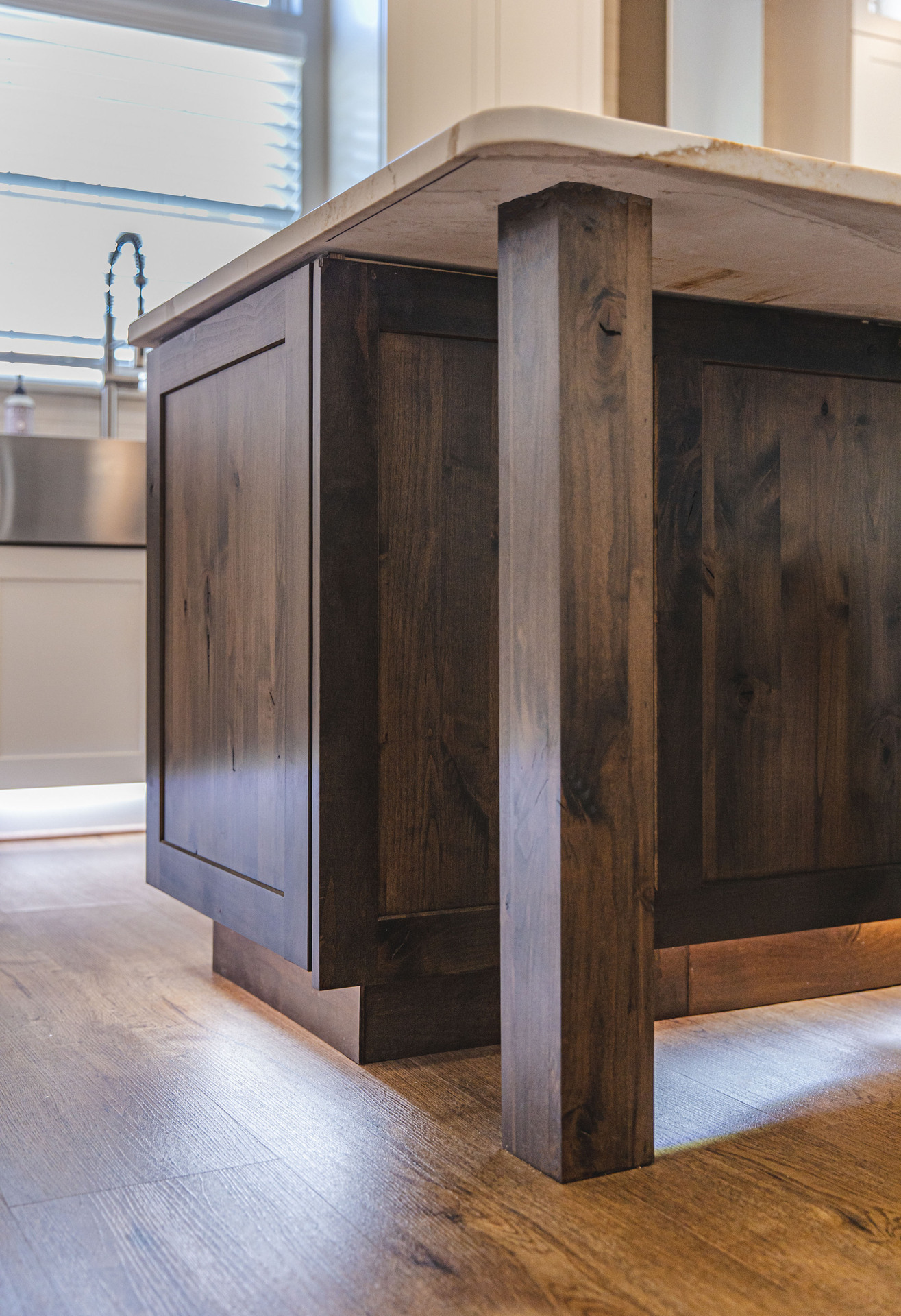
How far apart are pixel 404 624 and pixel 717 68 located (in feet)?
3.69

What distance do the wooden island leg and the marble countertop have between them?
0.07 meters

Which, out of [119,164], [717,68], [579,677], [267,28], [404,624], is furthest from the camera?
[267,28]

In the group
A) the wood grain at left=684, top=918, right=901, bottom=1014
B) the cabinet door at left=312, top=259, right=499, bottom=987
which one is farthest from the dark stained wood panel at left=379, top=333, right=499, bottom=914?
the wood grain at left=684, top=918, right=901, bottom=1014

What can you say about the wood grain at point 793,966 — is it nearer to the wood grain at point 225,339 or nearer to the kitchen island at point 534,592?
the kitchen island at point 534,592

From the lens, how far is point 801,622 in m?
1.64

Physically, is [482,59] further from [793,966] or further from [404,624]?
[793,966]

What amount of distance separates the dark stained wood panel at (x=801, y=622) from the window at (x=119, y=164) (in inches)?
95.1

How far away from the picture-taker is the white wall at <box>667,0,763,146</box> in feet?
6.14

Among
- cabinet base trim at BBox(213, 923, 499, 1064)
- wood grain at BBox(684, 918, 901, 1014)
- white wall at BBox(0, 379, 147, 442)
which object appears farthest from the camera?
white wall at BBox(0, 379, 147, 442)

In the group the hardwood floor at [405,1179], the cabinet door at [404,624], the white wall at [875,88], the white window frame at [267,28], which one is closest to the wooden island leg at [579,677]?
the hardwood floor at [405,1179]

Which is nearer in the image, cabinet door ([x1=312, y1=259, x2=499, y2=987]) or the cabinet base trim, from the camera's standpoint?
cabinet door ([x1=312, y1=259, x2=499, y2=987])

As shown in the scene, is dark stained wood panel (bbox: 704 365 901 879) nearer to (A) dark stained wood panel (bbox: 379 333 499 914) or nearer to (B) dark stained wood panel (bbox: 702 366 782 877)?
(B) dark stained wood panel (bbox: 702 366 782 877)

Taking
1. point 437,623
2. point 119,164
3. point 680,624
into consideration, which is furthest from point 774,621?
point 119,164

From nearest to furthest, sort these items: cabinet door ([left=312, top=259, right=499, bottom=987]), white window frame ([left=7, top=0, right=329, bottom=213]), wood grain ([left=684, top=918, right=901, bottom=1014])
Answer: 1. cabinet door ([left=312, top=259, right=499, bottom=987])
2. wood grain ([left=684, top=918, right=901, bottom=1014])
3. white window frame ([left=7, top=0, right=329, bottom=213])
